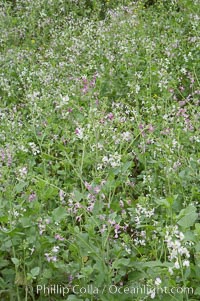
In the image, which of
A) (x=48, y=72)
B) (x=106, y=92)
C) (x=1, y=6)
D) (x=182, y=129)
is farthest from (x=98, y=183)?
(x=1, y=6)

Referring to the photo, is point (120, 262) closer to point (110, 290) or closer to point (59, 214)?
point (110, 290)

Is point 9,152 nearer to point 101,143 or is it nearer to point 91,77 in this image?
point 101,143

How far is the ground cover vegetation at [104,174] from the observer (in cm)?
231

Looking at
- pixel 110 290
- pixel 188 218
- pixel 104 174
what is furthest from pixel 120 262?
pixel 104 174

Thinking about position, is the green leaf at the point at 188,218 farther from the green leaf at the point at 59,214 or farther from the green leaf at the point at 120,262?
the green leaf at the point at 59,214

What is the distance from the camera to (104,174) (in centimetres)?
289

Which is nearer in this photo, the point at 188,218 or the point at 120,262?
the point at 188,218

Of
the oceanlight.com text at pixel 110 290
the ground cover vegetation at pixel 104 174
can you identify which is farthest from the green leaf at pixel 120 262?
the oceanlight.com text at pixel 110 290

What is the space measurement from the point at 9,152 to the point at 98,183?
0.69m

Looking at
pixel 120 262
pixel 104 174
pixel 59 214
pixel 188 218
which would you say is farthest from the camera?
pixel 104 174

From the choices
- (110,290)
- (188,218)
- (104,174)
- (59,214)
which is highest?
(104,174)

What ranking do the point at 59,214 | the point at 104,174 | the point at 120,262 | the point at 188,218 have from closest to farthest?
the point at 188,218, the point at 120,262, the point at 59,214, the point at 104,174

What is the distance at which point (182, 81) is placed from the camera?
4.61 metres

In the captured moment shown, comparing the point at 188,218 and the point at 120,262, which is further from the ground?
the point at 188,218
